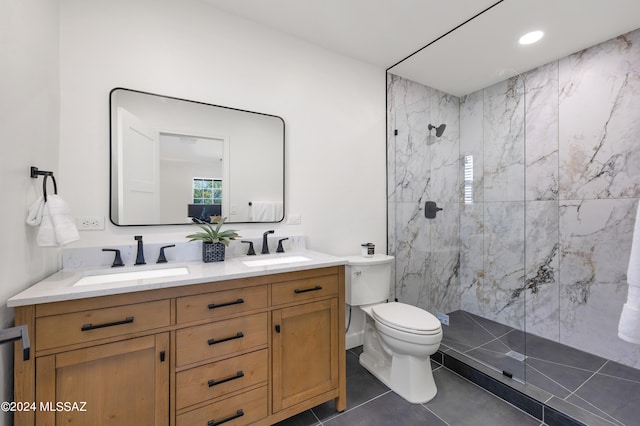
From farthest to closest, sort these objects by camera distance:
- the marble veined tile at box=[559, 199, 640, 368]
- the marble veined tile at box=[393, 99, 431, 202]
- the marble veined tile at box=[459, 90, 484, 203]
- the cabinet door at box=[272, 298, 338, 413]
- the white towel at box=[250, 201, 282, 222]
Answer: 1. the marble veined tile at box=[459, 90, 484, 203]
2. the marble veined tile at box=[393, 99, 431, 202]
3. the marble veined tile at box=[559, 199, 640, 368]
4. the white towel at box=[250, 201, 282, 222]
5. the cabinet door at box=[272, 298, 338, 413]

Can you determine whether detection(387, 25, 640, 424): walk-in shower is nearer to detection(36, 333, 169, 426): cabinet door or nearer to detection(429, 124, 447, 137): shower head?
detection(429, 124, 447, 137): shower head

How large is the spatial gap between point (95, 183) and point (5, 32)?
73 cm

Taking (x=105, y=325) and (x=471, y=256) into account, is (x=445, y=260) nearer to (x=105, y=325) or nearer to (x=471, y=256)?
(x=471, y=256)

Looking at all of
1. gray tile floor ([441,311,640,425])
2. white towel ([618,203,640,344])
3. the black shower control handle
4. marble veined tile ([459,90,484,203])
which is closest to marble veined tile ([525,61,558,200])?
marble veined tile ([459,90,484,203])

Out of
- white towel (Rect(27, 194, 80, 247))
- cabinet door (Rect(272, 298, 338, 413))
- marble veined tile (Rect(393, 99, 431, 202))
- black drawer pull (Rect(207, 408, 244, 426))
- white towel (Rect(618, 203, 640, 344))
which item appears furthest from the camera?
marble veined tile (Rect(393, 99, 431, 202))

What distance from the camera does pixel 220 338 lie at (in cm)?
133

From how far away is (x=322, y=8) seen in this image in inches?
74.4

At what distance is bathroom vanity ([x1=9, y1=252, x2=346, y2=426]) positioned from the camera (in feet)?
3.39

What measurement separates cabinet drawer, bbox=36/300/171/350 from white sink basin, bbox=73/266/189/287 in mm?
247

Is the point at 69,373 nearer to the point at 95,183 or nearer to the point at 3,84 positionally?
the point at 95,183

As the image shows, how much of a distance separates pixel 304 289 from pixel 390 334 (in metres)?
0.74

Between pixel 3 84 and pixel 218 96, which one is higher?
pixel 218 96

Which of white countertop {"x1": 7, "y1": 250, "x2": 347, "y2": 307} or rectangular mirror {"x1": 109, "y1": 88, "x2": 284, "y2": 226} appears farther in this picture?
rectangular mirror {"x1": 109, "y1": 88, "x2": 284, "y2": 226}

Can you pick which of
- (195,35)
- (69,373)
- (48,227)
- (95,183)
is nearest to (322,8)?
(195,35)
